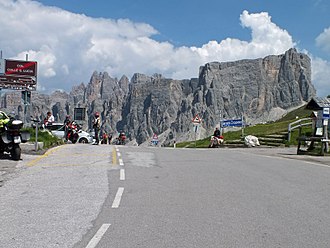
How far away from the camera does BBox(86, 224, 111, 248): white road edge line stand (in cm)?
563

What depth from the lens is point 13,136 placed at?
13.7m

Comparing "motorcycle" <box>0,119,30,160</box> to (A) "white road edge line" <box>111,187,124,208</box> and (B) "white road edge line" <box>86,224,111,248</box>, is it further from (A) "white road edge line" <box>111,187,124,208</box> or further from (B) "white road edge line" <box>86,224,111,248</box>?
(B) "white road edge line" <box>86,224,111,248</box>

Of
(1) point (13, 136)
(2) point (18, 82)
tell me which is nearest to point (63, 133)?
(2) point (18, 82)

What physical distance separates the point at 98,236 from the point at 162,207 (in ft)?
6.73

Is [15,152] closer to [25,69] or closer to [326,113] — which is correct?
[326,113]

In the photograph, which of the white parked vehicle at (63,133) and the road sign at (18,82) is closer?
the white parked vehicle at (63,133)

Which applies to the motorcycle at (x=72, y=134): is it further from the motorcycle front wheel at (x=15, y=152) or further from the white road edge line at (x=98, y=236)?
the white road edge line at (x=98, y=236)

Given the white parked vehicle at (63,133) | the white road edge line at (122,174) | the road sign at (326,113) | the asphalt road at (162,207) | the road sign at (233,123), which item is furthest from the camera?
the road sign at (233,123)

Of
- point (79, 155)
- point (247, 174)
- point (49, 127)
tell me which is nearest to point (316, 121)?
point (247, 174)

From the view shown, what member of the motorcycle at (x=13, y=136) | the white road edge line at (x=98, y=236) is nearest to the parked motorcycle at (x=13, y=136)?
the motorcycle at (x=13, y=136)

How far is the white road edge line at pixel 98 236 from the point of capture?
563 cm

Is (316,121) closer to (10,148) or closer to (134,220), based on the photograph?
(10,148)

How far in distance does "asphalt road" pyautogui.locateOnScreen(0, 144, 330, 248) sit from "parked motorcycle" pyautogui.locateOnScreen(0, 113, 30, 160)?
0.89m

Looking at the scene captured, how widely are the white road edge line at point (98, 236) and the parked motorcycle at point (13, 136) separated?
26.9ft
